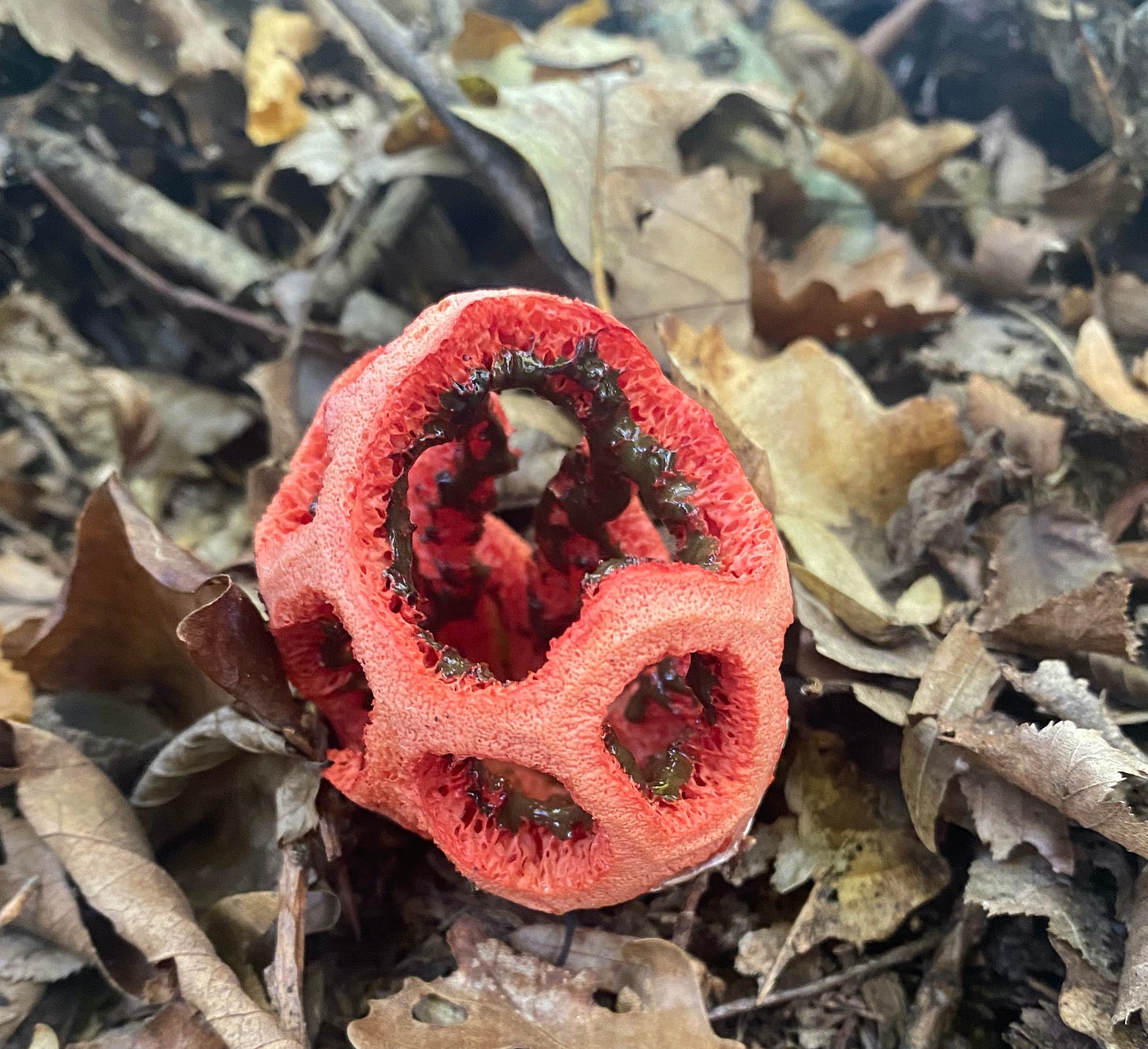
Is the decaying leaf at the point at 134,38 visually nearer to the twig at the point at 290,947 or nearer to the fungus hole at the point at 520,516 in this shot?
the fungus hole at the point at 520,516

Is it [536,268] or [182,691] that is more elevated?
[536,268]

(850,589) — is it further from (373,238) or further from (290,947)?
(373,238)

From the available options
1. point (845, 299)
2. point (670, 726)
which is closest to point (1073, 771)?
point (670, 726)

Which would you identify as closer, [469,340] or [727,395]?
[469,340]

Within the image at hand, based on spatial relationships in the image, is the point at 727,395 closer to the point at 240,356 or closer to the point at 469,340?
the point at 469,340

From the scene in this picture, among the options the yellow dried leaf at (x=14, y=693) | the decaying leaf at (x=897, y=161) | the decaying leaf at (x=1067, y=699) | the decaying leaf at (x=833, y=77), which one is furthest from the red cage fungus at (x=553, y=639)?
the decaying leaf at (x=833, y=77)

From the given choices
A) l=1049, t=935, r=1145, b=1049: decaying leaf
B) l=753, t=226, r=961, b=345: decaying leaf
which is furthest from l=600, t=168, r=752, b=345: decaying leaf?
l=1049, t=935, r=1145, b=1049: decaying leaf

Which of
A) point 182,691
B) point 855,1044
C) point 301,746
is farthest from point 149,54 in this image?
point 855,1044
